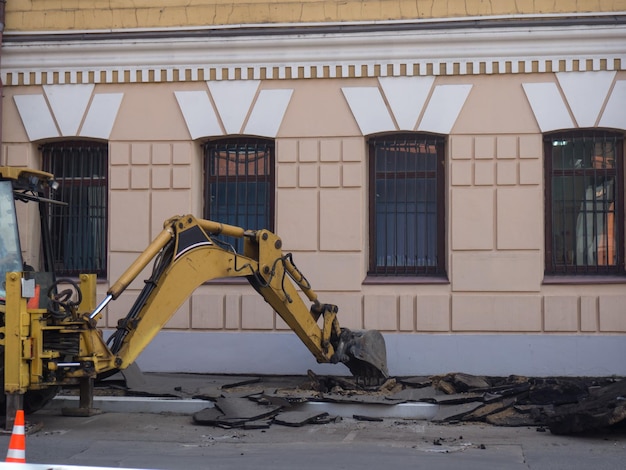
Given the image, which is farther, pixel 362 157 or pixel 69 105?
pixel 69 105

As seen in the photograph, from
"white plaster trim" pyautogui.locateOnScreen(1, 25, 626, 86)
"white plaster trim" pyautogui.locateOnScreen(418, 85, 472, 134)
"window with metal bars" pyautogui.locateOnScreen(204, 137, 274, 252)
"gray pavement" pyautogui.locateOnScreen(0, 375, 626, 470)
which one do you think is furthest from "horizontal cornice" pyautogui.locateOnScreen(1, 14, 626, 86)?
"gray pavement" pyautogui.locateOnScreen(0, 375, 626, 470)

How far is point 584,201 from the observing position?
12672mm

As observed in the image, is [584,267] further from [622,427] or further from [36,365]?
[36,365]

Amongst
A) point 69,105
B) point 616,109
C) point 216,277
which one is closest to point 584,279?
point 616,109

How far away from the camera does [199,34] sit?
1309 centimetres

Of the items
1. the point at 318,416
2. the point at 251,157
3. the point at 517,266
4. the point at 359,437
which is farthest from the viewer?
the point at 251,157

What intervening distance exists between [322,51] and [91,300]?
4.91 m

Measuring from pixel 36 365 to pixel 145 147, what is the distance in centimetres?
505

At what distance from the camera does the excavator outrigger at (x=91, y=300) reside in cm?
887

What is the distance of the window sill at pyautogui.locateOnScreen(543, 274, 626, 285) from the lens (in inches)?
486

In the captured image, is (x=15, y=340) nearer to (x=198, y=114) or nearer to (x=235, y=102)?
(x=198, y=114)

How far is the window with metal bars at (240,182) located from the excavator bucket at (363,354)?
2615 millimetres

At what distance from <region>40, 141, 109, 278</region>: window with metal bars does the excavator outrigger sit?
10.4 feet

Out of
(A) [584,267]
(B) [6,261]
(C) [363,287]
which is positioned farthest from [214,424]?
(A) [584,267]
